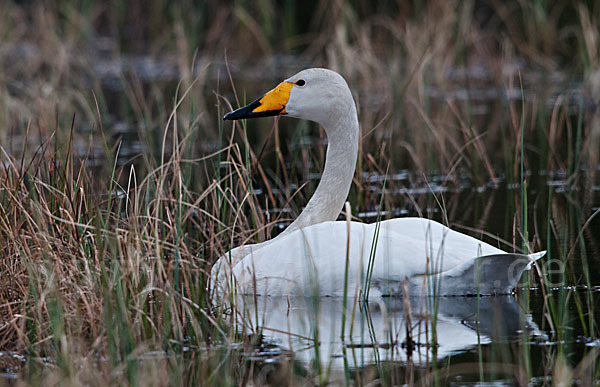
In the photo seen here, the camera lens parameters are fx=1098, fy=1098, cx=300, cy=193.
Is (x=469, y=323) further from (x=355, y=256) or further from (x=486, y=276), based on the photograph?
(x=355, y=256)

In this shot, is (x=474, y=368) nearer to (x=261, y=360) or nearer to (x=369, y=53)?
(x=261, y=360)

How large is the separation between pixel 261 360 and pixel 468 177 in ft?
15.5

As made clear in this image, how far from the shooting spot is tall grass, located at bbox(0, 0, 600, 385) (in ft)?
16.0

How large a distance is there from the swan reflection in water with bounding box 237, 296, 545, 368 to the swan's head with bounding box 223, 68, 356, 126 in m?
1.26

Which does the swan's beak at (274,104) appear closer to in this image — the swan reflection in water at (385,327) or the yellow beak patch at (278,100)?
the yellow beak patch at (278,100)

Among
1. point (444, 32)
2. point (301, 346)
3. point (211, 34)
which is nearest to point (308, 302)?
point (301, 346)

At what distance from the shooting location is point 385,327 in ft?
16.4

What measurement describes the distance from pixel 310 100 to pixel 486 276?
161 cm

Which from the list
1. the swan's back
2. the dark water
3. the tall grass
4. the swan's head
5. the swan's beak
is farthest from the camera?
the swan's beak

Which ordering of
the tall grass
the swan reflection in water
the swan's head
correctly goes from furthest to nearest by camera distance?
the swan's head
the tall grass
the swan reflection in water

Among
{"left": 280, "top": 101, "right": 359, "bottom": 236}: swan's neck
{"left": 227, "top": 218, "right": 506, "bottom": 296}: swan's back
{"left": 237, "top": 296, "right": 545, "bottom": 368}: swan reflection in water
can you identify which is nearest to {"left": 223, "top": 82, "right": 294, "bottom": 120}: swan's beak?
{"left": 280, "top": 101, "right": 359, "bottom": 236}: swan's neck

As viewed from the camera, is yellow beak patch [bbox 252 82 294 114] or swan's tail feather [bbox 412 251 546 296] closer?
swan's tail feather [bbox 412 251 546 296]

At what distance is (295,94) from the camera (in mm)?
6559

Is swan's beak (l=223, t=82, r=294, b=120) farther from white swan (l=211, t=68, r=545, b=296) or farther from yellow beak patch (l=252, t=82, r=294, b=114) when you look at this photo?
white swan (l=211, t=68, r=545, b=296)
